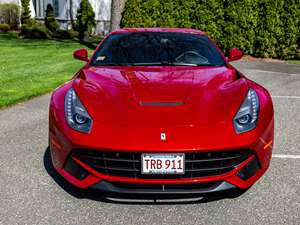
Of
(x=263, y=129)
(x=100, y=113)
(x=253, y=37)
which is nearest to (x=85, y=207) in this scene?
(x=100, y=113)

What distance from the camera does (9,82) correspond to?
30.3 feet

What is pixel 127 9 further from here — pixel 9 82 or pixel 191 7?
pixel 9 82

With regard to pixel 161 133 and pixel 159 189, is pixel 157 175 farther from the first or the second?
pixel 161 133

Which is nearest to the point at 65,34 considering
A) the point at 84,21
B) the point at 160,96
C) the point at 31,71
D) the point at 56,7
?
the point at 84,21

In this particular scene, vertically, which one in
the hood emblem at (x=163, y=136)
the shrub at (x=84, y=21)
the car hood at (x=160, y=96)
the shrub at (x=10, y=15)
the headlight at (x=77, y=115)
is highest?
the car hood at (x=160, y=96)

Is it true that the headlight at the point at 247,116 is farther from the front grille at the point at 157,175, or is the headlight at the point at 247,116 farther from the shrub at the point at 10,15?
the shrub at the point at 10,15

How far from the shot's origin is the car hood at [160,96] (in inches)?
130

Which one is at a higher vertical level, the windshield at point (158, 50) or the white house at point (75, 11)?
the windshield at point (158, 50)

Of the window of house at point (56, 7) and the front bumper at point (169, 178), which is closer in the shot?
the front bumper at point (169, 178)

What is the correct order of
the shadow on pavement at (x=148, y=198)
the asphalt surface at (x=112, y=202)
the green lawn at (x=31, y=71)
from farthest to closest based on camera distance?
1. the green lawn at (x=31, y=71)
2. the shadow on pavement at (x=148, y=198)
3. the asphalt surface at (x=112, y=202)

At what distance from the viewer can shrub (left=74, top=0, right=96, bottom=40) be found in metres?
24.0

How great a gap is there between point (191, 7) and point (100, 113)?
42.3 ft

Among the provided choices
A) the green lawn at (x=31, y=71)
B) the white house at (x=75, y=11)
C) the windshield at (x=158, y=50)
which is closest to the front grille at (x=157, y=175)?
the windshield at (x=158, y=50)

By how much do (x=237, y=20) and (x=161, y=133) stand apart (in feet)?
41.6
